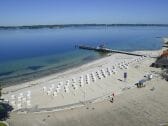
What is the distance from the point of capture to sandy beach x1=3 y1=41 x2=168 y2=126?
27467 millimetres

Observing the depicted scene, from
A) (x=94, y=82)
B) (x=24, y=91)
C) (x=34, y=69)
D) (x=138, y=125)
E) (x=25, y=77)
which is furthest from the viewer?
(x=34, y=69)

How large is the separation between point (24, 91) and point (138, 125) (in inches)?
753

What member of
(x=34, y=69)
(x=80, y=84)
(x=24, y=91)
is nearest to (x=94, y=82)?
(x=80, y=84)

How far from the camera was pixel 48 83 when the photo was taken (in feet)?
142

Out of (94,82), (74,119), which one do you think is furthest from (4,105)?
(94,82)

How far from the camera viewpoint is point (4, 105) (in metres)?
31.4

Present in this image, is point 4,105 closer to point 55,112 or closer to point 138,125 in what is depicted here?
point 55,112

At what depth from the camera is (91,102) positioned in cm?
3259

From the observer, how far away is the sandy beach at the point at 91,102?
27467mm

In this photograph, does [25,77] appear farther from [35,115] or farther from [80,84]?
[35,115]

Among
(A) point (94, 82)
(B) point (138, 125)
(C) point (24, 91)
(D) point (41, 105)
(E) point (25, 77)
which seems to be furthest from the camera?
(E) point (25, 77)

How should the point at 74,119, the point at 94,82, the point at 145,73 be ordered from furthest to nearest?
the point at 145,73
the point at 94,82
the point at 74,119

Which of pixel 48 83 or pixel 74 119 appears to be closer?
pixel 74 119

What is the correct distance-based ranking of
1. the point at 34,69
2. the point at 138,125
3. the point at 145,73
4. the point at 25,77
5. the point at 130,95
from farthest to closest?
the point at 34,69 < the point at 25,77 < the point at 145,73 < the point at 130,95 < the point at 138,125
